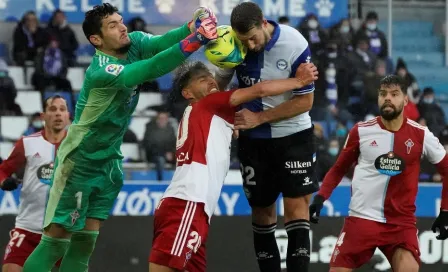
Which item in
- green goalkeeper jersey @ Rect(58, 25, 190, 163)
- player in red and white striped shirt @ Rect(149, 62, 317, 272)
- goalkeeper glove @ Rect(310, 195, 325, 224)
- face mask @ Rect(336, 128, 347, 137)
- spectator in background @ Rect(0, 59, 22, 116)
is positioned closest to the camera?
player in red and white striped shirt @ Rect(149, 62, 317, 272)

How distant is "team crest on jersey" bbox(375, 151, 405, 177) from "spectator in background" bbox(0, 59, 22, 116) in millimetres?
5235

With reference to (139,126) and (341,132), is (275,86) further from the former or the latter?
(139,126)

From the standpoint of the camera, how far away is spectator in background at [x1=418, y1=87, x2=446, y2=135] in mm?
11633

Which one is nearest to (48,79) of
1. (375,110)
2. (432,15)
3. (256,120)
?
(375,110)

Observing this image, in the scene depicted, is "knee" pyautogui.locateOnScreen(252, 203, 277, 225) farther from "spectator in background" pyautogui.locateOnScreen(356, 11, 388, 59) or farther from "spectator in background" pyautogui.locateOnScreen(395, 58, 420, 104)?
"spectator in background" pyautogui.locateOnScreen(356, 11, 388, 59)

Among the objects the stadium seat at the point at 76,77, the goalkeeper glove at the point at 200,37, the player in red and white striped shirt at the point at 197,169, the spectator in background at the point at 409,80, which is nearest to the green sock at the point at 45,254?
the player in red and white striped shirt at the point at 197,169

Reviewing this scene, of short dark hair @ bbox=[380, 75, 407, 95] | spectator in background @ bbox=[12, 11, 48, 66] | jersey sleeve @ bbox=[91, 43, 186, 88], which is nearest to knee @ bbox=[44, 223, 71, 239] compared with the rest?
jersey sleeve @ bbox=[91, 43, 186, 88]

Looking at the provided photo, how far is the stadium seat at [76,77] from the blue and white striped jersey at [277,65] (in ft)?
18.1

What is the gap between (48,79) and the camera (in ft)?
39.3

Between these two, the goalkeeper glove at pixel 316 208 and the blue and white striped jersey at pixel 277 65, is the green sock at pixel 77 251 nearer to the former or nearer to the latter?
the blue and white striped jersey at pixel 277 65

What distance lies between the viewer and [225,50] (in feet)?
20.5

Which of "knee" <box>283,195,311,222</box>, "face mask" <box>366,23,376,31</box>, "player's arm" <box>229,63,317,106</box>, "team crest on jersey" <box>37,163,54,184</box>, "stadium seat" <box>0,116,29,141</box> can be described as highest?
"player's arm" <box>229,63,317,106</box>

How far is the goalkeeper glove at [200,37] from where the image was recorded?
607 centimetres

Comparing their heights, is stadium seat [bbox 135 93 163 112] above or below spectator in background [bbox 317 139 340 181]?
above
